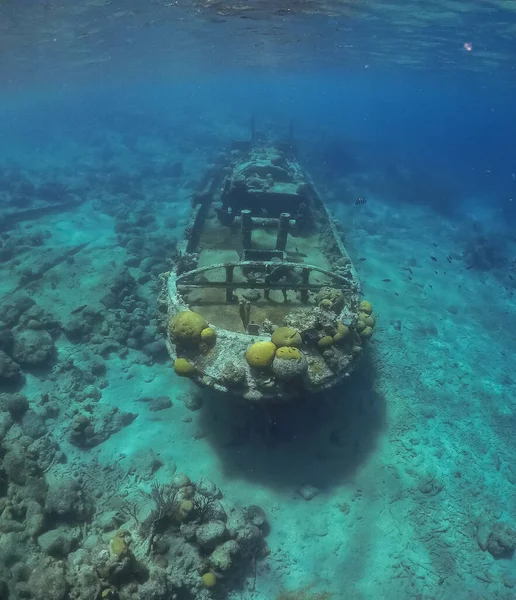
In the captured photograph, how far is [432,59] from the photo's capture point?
40.6 meters

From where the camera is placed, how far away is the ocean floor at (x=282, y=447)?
7.62 meters

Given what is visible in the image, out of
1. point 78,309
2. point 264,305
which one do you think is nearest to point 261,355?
point 264,305

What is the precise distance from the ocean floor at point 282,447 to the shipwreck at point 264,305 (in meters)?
2.23

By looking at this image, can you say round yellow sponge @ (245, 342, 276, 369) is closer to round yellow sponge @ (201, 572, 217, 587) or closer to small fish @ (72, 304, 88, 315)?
round yellow sponge @ (201, 572, 217, 587)

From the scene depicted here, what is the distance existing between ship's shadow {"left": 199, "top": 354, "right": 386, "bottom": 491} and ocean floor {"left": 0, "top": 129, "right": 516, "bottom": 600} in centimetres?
4

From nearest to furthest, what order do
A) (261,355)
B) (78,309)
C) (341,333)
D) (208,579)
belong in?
1. (208,579)
2. (261,355)
3. (341,333)
4. (78,309)

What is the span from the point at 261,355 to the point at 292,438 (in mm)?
3773

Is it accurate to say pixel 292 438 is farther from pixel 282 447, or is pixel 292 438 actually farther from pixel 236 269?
pixel 236 269

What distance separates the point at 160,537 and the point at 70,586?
158cm

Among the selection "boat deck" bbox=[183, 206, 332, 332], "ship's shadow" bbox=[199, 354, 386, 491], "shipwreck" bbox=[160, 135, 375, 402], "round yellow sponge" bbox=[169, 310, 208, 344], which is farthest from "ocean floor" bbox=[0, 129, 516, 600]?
"round yellow sponge" bbox=[169, 310, 208, 344]

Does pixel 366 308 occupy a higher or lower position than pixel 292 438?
higher

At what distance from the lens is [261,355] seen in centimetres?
706

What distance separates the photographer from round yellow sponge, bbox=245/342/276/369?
23.2 feet

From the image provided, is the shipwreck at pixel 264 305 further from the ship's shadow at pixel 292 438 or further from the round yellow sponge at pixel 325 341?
the ship's shadow at pixel 292 438
